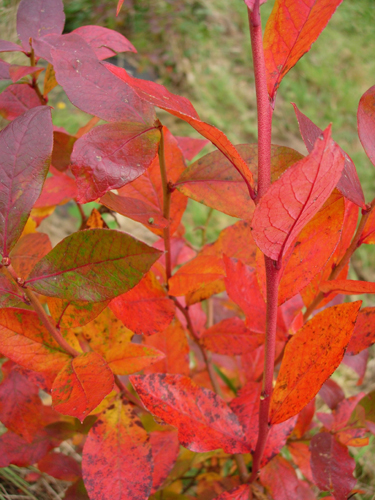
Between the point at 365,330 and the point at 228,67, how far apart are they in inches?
108

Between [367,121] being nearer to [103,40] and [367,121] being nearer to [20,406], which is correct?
[103,40]

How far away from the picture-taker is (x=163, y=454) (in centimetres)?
68

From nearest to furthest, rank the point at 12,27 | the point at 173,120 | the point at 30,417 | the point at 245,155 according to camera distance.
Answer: the point at 245,155, the point at 30,417, the point at 12,27, the point at 173,120

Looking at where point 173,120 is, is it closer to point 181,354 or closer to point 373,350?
point 373,350

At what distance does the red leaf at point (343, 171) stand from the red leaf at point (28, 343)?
344 mm

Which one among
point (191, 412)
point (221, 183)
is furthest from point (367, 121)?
point (191, 412)

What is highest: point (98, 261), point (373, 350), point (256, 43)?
point (256, 43)

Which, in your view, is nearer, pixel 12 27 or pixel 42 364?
pixel 42 364

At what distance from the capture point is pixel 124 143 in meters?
0.42

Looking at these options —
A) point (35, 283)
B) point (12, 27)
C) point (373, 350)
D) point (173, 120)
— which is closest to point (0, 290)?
point (35, 283)

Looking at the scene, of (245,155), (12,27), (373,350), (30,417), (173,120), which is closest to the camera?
(245,155)

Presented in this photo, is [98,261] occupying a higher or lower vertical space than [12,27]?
higher

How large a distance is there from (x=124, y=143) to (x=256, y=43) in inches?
6.0

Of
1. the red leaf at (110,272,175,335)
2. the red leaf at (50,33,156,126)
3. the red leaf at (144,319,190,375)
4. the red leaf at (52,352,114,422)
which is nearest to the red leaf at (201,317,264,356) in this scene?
the red leaf at (144,319,190,375)
